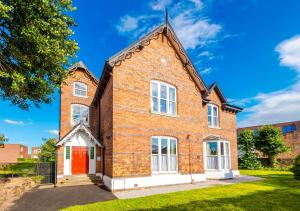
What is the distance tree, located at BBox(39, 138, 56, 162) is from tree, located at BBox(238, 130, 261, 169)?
26.8 m

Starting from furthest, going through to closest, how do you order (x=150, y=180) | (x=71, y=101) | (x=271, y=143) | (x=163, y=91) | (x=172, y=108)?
1. (x=271, y=143)
2. (x=71, y=101)
3. (x=172, y=108)
4. (x=163, y=91)
5. (x=150, y=180)

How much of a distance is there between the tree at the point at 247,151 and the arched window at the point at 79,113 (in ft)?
71.1

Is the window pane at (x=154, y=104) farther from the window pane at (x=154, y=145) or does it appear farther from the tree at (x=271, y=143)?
the tree at (x=271, y=143)

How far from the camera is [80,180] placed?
15578 millimetres

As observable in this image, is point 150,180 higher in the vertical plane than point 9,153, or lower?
higher

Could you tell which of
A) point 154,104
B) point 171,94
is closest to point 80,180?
point 154,104

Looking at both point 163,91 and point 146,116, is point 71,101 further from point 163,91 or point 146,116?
point 163,91

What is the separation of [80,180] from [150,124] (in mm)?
7428

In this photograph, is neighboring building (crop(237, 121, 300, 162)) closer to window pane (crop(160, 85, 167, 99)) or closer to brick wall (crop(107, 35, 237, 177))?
brick wall (crop(107, 35, 237, 177))

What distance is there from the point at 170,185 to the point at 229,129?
1071 centimetres

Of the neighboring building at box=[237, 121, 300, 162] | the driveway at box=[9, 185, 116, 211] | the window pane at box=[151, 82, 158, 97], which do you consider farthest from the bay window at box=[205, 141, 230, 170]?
the neighboring building at box=[237, 121, 300, 162]

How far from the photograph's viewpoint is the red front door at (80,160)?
16.9m

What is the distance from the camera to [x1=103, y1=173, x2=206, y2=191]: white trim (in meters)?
11.7

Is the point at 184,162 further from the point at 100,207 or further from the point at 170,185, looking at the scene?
the point at 100,207
